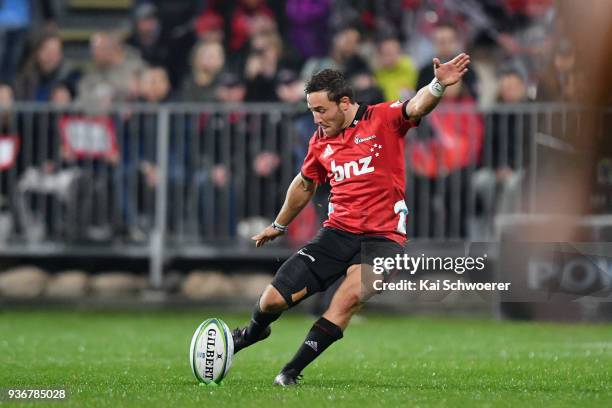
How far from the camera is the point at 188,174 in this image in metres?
18.4

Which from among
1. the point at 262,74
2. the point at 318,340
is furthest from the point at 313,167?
the point at 262,74

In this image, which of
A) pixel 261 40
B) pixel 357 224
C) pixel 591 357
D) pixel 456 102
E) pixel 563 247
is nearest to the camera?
pixel 357 224

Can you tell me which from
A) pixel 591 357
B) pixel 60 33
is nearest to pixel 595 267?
pixel 591 357

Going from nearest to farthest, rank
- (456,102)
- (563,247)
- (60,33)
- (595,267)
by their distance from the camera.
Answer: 1. (595,267)
2. (563,247)
3. (456,102)
4. (60,33)

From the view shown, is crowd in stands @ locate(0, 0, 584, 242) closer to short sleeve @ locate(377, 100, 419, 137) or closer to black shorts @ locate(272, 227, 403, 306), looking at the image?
short sleeve @ locate(377, 100, 419, 137)

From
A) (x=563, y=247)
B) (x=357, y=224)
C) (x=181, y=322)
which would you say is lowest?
(x=181, y=322)

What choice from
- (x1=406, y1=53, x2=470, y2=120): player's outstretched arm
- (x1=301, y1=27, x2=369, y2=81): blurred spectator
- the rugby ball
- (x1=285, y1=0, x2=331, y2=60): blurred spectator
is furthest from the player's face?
(x1=285, y1=0, x2=331, y2=60): blurred spectator

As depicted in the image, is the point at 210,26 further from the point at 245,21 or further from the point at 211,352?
the point at 211,352

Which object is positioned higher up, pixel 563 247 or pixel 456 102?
pixel 456 102

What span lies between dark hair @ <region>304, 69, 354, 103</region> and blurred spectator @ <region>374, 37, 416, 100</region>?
7831mm

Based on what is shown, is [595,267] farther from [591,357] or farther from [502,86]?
[502,86]

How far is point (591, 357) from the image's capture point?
42.2 ft

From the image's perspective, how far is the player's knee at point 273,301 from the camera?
10.5 meters

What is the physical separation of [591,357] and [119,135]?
7.97 m
